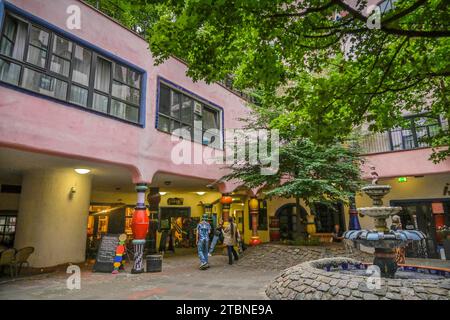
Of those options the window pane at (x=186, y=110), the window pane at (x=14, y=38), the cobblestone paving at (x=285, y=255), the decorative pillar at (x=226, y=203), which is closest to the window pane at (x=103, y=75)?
the window pane at (x=14, y=38)

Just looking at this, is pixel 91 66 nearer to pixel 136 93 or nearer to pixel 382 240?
pixel 136 93

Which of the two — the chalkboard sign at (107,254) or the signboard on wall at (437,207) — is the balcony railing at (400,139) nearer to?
the signboard on wall at (437,207)

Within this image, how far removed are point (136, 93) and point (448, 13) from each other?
860cm

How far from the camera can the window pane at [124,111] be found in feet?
31.0

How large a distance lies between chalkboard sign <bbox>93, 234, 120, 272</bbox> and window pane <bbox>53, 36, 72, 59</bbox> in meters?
5.95

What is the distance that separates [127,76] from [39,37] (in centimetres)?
273

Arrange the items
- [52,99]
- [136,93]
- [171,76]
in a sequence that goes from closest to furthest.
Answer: [52,99] < [136,93] < [171,76]

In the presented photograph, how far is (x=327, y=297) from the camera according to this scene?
499cm

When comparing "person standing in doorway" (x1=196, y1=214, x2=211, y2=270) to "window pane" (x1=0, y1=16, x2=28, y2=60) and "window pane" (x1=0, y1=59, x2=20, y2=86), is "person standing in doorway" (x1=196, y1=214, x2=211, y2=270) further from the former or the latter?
"window pane" (x1=0, y1=16, x2=28, y2=60)

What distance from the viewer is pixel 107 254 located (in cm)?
987

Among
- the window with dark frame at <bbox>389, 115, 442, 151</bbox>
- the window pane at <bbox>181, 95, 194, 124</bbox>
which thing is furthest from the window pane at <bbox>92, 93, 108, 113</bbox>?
the window with dark frame at <bbox>389, 115, 442, 151</bbox>

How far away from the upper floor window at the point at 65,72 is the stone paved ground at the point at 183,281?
4.90 meters

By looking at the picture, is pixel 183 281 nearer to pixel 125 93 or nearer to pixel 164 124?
pixel 164 124
